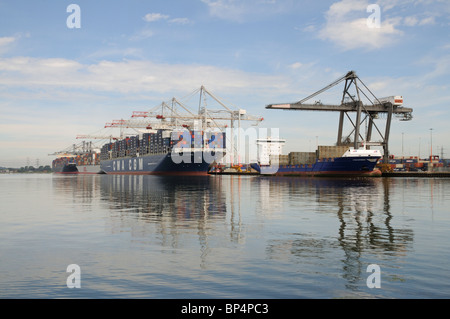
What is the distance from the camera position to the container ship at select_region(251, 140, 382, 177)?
87.1 meters

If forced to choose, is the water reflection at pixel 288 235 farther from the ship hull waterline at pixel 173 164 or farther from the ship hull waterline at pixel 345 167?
the ship hull waterline at pixel 173 164

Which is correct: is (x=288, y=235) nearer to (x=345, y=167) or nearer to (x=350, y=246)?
(x=350, y=246)

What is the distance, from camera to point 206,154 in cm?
11088

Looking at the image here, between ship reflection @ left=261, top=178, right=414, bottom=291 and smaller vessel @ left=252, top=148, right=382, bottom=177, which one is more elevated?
smaller vessel @ left=252, top=148, right=382, bottom=177

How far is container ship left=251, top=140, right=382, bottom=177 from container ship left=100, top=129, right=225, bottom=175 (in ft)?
68.1

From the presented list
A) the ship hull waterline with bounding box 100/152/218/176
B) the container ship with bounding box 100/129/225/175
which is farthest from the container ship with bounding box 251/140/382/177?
the ship hull waterline with bounding box 100/152/218/176

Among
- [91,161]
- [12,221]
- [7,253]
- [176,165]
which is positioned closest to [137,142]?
[176,165]

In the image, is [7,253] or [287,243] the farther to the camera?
[287,243]

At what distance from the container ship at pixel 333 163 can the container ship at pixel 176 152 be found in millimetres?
20751

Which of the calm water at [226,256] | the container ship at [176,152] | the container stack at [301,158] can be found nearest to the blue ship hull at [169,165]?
the container ship at [176,152]

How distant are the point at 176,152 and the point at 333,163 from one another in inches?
1669

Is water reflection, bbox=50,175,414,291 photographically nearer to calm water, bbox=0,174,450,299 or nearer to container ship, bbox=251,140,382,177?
calm water, bbox=0,174,450,299
